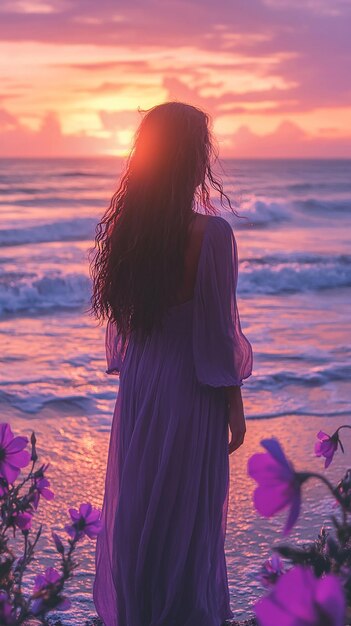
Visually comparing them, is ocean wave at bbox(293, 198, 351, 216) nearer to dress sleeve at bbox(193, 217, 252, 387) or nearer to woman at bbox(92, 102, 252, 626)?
woman at bbox(92, 102, 252, 626)

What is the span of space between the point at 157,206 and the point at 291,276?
40.6 ft

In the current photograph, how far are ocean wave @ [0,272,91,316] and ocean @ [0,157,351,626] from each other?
21 mm

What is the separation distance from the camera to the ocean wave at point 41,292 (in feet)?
37.4

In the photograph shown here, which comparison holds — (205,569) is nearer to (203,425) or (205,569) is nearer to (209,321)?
(203,425)

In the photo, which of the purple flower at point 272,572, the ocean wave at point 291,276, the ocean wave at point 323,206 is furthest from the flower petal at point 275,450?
the ocean wave at point 323,206

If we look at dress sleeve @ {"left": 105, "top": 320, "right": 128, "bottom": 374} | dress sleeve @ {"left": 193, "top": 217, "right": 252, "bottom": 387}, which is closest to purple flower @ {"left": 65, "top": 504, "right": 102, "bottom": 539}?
dress sleeve @ {"left": 193, "top": 217, "right": 252, "bottom": 387}

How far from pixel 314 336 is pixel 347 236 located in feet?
49.8

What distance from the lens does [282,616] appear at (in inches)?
26.9

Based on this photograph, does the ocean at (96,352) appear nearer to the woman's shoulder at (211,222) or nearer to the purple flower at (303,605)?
the woman's shoulder at (211,222)

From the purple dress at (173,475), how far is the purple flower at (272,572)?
82 cm

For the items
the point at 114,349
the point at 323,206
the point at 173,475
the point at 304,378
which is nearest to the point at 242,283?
the point at 304,378

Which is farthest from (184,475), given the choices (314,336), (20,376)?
(314,336)

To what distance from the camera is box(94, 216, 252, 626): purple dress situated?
8.43ft

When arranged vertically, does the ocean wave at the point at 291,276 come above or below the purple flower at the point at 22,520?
above
